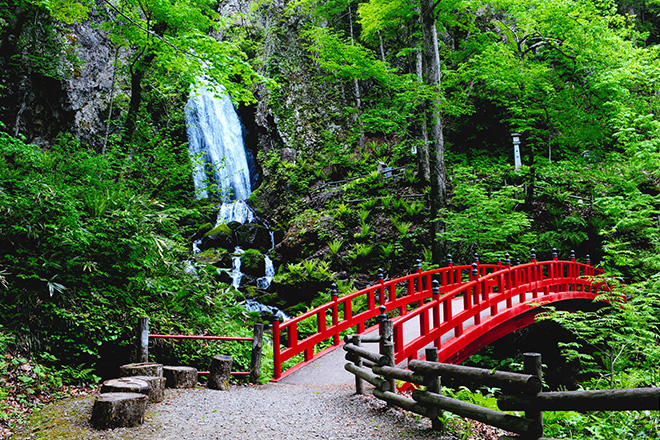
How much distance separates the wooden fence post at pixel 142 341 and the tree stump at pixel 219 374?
98 cm

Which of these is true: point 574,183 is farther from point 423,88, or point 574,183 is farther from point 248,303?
point 248,303

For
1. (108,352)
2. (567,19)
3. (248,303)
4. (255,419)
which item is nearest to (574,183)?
(567,19)

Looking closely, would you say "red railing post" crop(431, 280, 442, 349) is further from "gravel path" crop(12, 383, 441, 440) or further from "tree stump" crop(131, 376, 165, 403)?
"tree stump" crop(131, 376, 165, 403)

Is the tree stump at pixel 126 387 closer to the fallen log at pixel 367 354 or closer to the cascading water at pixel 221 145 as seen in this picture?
the fallen log at pixel 367 354

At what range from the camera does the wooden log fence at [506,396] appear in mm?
2434

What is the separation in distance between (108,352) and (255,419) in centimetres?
283

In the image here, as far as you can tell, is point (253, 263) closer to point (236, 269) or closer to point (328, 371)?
point (236, 269)

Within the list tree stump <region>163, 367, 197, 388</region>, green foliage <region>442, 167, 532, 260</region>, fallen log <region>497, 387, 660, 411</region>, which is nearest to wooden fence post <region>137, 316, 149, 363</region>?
tree stump <region>163, 367, 197, 388</region>

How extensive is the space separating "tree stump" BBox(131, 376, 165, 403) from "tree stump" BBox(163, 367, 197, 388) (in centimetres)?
80

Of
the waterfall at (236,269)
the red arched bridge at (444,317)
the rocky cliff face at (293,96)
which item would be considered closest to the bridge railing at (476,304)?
the red arched bridge at (444,317)

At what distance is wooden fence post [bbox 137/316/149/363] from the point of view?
5723 millimetres

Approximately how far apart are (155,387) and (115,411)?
996 mm

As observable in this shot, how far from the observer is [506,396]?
10.4 ft

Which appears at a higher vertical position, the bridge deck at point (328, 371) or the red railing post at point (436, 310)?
the red railing post at point (436, 310)
